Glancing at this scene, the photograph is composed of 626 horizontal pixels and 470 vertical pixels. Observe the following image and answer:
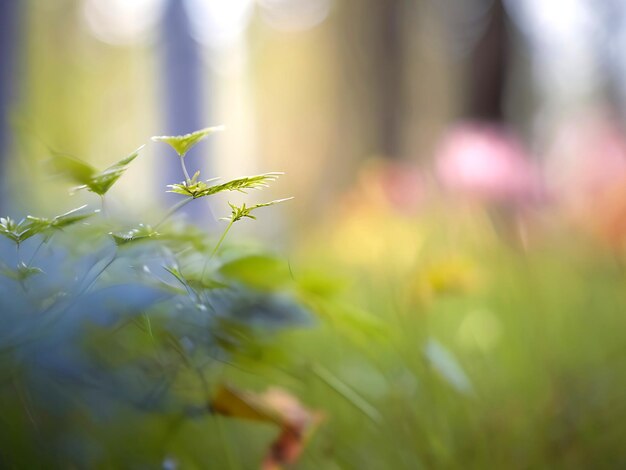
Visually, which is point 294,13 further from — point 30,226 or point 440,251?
point 30,226

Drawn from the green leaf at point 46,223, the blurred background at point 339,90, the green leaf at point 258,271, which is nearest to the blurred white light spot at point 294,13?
the blurred background at point 339,90

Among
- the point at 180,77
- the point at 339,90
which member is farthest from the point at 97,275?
the point at 339,90

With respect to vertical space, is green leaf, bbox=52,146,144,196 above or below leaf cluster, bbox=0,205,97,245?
above

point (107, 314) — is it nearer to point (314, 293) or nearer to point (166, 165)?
point (314, 293)

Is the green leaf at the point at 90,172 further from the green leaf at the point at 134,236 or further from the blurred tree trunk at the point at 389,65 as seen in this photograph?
the blurred tree trunk at the point at 389,65

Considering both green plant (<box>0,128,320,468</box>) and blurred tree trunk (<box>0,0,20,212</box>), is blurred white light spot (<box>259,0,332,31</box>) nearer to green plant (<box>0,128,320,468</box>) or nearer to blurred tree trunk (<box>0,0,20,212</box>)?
blurred tree trunk (<box>0,0,20,212</box>)

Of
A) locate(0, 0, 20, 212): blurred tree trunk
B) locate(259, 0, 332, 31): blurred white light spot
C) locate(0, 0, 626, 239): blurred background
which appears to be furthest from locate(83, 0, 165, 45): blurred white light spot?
locate(0, 0, 20, 212): blurred tree trunk

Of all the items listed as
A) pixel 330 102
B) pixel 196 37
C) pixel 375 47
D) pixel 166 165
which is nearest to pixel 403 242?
pixel 166 165
